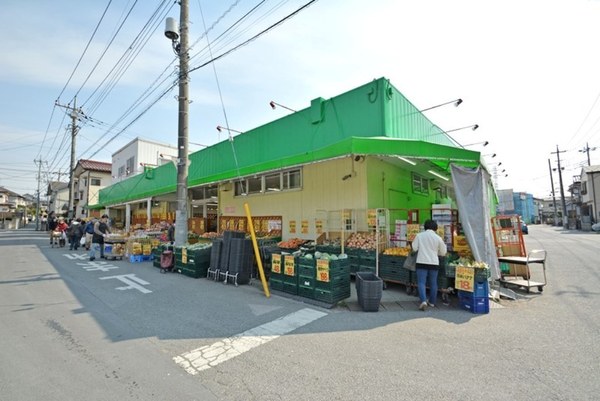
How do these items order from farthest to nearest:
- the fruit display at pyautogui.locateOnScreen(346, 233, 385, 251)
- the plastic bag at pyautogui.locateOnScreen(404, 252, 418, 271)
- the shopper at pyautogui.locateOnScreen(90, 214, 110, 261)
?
the shopper at pyautogui.locateOnScreen(90, 214, 110, 261), the fruit display at pyautogui.locateOnScreen(346, 233, 385, 251), the plastic bag at pyautogui.locateOnScreen(404, 252, 418, 271)

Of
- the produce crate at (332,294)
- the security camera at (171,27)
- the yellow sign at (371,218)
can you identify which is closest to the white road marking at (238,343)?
the produce crate at (332,294)

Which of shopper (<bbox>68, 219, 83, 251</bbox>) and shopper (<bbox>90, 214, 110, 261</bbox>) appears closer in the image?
shopper (<bbox>90, 214, 110, 261</bbox>)

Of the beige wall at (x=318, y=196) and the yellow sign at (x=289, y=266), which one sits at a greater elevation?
the beige wall at (x=318, y=196)

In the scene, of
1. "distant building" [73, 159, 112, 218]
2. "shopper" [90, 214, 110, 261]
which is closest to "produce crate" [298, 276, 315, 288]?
"shopper" [90, 214, 110, 261]

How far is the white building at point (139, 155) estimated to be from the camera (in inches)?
1164

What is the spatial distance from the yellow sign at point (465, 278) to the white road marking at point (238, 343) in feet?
9.50

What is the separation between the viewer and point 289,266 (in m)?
6.86

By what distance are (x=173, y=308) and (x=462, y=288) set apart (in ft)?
19.6

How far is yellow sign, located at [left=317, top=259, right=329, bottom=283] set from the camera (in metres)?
6.06

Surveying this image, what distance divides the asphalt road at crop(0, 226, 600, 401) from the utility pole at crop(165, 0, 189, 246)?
3.83 metres

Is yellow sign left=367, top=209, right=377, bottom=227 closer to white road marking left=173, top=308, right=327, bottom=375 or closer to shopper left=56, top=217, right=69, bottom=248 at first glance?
white road marking left=173, top=308, right=327, bottom=375

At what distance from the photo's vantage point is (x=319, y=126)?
32.8ft

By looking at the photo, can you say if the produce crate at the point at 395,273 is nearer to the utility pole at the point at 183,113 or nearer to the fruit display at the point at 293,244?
the fruit display at the point at 293,244

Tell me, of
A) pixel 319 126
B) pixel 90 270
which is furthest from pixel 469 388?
pixel 90 270
